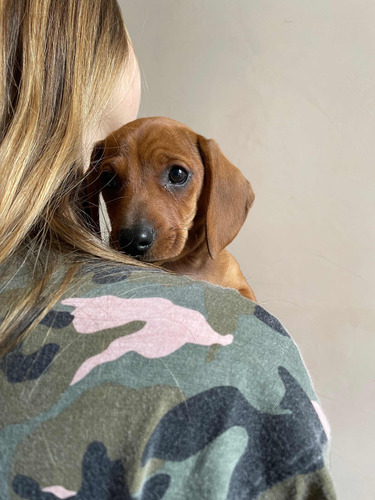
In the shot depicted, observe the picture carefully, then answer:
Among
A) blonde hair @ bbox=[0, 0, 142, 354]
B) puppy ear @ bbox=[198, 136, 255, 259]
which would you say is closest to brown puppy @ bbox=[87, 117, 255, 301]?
puppy ear @ bbox=[198, 136, 255, 259]

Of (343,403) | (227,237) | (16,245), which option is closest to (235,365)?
(16,245)

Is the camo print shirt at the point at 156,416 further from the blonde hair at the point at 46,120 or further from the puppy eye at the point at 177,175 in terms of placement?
→ the puppy eye at the point at 177,175

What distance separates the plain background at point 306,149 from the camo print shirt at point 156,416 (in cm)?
134

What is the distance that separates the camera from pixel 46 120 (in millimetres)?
705

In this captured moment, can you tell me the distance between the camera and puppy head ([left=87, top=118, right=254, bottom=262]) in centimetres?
113

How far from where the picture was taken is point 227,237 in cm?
128

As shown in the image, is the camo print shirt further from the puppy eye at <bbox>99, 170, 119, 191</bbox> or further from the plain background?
the plain background

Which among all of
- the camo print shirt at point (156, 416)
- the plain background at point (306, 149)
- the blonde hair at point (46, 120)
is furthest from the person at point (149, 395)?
the plain background at point (306, 149)

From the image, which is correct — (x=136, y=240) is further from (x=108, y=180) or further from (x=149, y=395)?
(x=149, y=395)

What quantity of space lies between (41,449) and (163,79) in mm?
1737

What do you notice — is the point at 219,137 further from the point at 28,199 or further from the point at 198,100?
the point at 28,199

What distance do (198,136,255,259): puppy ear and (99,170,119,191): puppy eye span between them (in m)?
0.24

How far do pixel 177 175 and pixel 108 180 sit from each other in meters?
0.18

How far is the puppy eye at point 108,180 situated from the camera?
4.06ft
